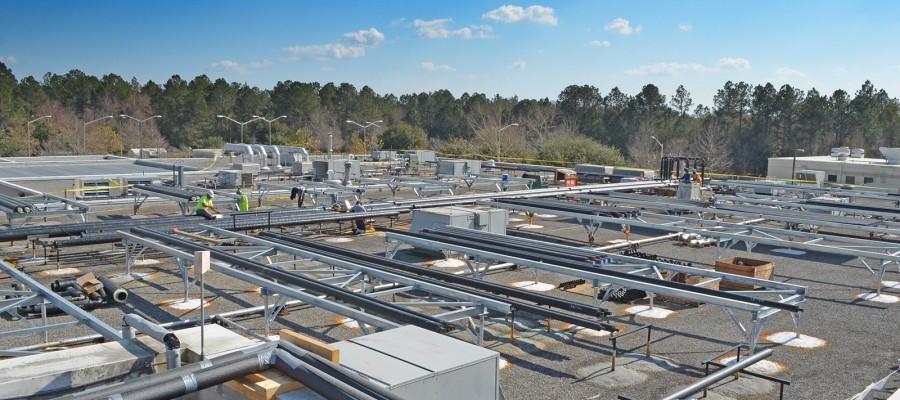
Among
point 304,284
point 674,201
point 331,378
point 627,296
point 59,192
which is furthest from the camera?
point 59,192

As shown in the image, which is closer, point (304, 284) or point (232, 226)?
point (304, 284)

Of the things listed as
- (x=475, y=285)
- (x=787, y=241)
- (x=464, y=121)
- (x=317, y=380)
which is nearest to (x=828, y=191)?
(x=787, y=241)

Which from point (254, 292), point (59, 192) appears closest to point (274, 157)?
point (59, 192)

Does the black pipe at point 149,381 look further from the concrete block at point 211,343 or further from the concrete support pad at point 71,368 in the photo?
the concrete block at point 211,343

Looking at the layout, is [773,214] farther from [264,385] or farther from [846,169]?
[846,169]

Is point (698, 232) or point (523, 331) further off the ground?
point (698, 232)

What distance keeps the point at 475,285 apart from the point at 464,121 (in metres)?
106

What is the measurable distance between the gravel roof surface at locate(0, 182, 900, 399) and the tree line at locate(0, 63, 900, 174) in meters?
50.0

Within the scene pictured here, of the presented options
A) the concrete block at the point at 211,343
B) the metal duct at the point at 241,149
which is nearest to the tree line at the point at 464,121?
the metal duct at the point at 241,149

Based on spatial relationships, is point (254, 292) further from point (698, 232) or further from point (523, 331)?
point (698, 232)

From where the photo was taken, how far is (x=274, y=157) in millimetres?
55094

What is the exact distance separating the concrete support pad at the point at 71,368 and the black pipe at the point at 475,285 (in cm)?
720

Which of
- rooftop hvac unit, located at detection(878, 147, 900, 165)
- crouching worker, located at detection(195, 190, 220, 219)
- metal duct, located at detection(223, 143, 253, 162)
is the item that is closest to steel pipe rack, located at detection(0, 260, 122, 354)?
crouching worker, located at detection(195, 190, 220, 219)

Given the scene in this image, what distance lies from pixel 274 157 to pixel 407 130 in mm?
38845
